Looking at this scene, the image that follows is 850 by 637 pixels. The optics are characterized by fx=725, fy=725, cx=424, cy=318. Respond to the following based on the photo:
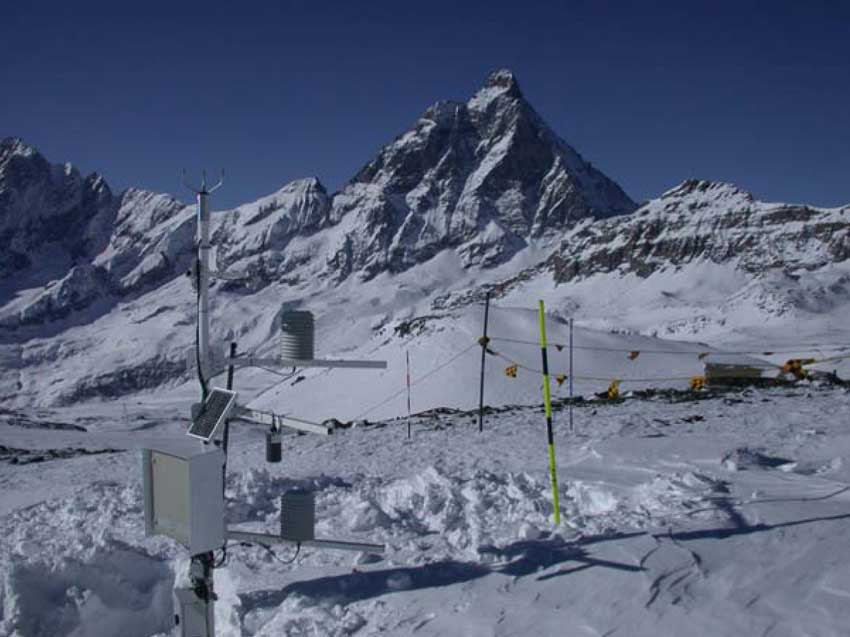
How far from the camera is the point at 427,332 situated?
45.9m

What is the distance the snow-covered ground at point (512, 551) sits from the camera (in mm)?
6137

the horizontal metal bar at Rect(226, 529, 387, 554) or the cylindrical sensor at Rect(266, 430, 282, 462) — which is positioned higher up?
the cylindrical sensor at Rect(266, 430, 282, 462)

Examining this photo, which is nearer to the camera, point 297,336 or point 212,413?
point 212,413

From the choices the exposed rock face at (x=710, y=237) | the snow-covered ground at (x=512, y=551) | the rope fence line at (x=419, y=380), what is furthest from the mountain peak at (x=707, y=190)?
the snow-covered ground at (x=512, y=551)

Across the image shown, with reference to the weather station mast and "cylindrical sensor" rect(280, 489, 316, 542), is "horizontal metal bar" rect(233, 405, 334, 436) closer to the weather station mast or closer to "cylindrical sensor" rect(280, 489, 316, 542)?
the weather station mast

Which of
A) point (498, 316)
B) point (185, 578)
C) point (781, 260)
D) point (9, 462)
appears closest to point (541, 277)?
point (781, 260)

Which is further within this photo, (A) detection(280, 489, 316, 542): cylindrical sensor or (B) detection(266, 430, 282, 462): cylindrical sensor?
(B) detection(266, 430, 282, 462): cylindrical sensor

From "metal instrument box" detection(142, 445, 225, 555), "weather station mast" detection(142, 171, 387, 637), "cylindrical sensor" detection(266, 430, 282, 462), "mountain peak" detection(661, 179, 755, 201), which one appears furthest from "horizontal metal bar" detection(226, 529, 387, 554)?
"mountain peak" detection(661, 179, 755, 201)

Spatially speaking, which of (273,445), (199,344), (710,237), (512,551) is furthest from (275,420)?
(710,237)

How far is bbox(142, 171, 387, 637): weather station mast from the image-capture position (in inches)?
247

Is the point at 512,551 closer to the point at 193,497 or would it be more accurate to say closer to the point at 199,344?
the point at 193,497

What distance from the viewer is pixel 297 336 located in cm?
730

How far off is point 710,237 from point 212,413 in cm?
15224

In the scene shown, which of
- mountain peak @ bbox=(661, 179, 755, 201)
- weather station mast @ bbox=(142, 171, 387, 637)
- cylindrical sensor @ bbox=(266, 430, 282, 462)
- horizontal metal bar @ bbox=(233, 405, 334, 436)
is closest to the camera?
weather station mast @ bbox=(142, 171, 387, 637)
